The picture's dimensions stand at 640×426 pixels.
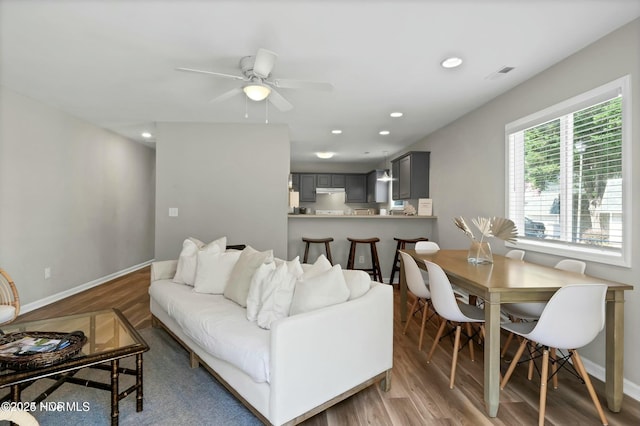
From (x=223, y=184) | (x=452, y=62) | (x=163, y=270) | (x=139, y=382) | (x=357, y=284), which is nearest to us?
(x=139, y=382)

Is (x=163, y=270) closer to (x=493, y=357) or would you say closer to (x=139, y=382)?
(x=139, y=382)

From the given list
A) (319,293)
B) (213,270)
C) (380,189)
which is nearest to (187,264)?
(213,270)

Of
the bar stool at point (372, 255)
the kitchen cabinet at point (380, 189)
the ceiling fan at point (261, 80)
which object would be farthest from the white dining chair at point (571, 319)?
the kitchen cabinet at point (380, 189)

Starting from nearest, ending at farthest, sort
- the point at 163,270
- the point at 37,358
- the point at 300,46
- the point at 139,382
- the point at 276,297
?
the point at 37,358 → the point at 139,382 → the point at 276,297 → the point at 300,46 → the point at 163,270

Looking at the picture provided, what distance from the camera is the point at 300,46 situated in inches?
95.3

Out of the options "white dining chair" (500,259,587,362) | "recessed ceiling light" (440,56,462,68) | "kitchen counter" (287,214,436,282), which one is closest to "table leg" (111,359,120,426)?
"white dining chair" (500,259,587,362)

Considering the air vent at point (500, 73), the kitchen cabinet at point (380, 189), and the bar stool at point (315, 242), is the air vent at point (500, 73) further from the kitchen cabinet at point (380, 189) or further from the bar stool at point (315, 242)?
the kitchen cabinet at point (380, 189)

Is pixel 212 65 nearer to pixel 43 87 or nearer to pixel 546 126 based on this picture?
pixel 43 87

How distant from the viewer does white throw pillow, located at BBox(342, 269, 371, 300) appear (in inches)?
79.7

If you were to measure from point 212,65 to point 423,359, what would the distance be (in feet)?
9.97

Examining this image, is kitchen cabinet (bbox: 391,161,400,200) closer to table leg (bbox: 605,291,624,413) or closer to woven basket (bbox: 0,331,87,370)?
table leg (bbox: 605,291,624,413)

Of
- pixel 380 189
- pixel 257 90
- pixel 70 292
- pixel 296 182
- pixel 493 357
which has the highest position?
pixel 257 90

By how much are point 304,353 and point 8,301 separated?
2.79 m

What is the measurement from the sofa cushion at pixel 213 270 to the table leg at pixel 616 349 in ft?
8.76
